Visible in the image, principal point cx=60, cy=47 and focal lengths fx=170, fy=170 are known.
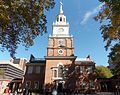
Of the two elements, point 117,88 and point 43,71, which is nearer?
point 117,88

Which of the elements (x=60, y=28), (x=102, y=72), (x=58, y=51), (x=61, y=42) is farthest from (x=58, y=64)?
(x=102, y=72)

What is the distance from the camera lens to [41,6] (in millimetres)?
14781

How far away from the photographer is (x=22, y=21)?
15.4m

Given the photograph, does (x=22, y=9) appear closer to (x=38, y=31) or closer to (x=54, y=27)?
(x=38, y=31)

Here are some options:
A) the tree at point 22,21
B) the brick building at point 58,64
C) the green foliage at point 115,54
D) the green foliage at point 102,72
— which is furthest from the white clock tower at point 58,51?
the green foliage at point 102,72

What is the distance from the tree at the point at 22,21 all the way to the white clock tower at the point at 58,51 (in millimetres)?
19123

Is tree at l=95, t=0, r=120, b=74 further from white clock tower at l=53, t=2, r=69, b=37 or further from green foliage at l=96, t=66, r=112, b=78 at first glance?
green foliage at l=96, t=66, r=112, b=78

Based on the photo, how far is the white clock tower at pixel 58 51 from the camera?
3650 centimetres

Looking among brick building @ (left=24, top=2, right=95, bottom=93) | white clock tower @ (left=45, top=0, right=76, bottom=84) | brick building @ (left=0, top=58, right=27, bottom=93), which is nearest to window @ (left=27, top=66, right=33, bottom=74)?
brick building @ (left=24, top=2, right=95, bottom=93)

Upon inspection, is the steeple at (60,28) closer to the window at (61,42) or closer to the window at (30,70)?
the window at (61,42)

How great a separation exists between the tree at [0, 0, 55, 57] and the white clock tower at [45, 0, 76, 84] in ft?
62.7

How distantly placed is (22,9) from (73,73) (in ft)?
81.0

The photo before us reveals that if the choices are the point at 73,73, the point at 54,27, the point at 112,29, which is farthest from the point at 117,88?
the point at 112,29

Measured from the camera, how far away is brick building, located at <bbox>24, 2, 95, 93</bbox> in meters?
36.2
